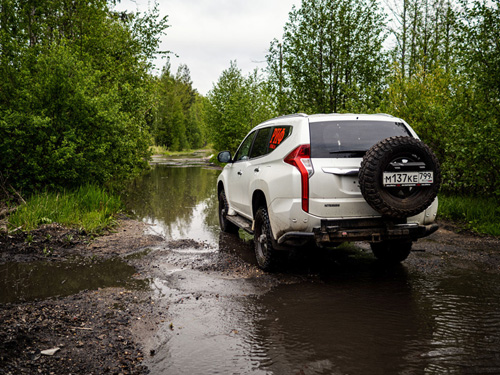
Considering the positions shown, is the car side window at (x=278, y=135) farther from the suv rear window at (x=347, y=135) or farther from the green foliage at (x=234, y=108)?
the green foliage at (x=234, y=108)

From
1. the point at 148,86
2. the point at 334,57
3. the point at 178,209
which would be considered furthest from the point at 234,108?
the point at 178,209

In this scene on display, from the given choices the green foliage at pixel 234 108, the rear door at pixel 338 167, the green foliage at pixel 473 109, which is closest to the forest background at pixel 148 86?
the green foliage at pixel 473 109

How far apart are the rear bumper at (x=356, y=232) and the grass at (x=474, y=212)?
3.92 metres

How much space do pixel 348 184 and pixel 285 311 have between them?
5.30 feet

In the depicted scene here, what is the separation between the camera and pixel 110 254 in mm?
6555

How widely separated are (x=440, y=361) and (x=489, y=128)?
6.43m

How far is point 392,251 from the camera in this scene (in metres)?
6.01

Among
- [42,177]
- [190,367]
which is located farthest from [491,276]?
[42,177]

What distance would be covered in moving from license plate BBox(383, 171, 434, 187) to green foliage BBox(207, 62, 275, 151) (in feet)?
82.9

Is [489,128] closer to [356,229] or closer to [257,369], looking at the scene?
[356,229]

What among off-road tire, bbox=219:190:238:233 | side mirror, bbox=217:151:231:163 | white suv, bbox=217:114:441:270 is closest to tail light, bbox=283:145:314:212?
white suv, bbox=217:114:441:270

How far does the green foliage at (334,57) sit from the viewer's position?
13508 millimetres

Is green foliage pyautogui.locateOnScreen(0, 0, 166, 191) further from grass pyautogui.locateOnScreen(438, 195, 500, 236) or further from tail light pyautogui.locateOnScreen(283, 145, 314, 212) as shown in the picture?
grass pyautogui.locateOnScreen(438, 195, 500, 236)

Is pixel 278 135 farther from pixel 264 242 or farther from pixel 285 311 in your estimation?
pixel 285 311
